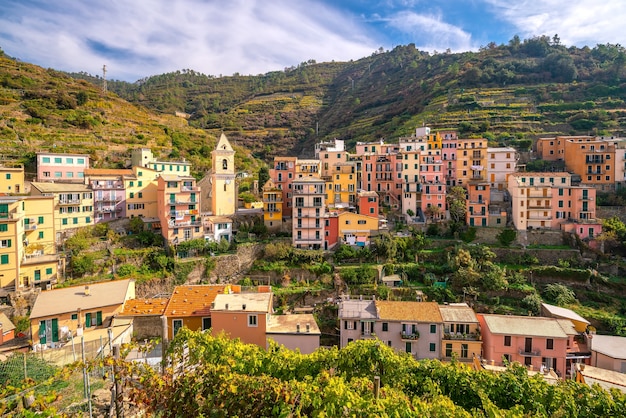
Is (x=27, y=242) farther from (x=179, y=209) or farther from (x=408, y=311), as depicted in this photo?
(x=408, y=311)

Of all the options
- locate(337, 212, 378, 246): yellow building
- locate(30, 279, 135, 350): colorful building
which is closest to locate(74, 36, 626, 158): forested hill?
locate(337, 212, 378, 246): yellow building

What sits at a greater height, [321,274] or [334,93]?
[334,93]

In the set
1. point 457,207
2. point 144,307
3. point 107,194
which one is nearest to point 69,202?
point 107,194

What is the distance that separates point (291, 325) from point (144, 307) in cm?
1069

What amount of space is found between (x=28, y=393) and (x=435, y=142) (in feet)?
164

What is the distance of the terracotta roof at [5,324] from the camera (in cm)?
2220

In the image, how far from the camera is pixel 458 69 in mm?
79750

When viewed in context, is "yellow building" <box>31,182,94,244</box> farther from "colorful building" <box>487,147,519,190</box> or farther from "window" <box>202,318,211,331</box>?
"colorful building" <box>487,147,519,190</box>

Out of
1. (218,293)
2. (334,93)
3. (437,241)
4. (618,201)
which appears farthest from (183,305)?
(334,93)

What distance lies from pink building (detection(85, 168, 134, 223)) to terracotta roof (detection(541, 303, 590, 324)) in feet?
129

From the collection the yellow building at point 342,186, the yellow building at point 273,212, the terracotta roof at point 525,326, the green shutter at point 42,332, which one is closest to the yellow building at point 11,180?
the green shutter at point 42,332

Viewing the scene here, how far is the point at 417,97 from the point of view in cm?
7762

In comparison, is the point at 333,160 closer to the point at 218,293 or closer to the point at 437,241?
the point at 437,241

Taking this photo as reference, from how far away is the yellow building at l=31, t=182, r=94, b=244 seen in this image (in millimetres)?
30328
